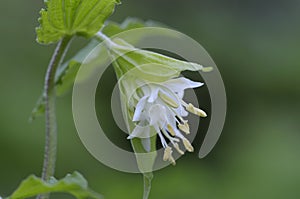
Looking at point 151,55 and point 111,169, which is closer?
point 151,55

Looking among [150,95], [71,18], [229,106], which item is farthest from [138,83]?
[229,106]

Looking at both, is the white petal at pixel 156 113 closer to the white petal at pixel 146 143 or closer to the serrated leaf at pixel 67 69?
the white petal at pixel 146 143

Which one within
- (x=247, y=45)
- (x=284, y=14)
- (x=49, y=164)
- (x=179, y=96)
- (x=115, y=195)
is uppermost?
(x=284, y=14)

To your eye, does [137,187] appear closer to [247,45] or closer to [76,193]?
[247,45]

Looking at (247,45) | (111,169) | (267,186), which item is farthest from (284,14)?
(111,169)

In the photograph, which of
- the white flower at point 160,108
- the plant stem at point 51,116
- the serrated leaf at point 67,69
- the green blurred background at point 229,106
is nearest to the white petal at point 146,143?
the white flower at point 160,108

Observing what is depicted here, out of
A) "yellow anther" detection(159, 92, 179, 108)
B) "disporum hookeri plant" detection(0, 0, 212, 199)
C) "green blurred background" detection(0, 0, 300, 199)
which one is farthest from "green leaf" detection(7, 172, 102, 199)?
"green blurred background" detection(0, 0, 300, 199)
